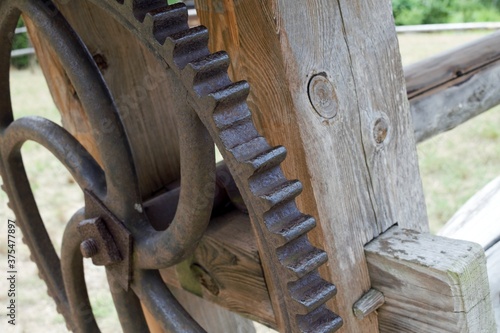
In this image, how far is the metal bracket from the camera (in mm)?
1232

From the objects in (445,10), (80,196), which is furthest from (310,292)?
(445,10)

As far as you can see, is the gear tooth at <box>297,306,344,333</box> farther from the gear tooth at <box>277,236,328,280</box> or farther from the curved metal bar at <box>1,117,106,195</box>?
the curved metal bar at <box>1,117,106,195</box>

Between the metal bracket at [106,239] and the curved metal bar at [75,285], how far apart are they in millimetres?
126

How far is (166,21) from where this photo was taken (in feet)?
3.06

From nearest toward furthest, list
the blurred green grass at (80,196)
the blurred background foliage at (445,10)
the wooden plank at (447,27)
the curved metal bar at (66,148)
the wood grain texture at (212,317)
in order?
the curved metal bar at (66,148), the wood grain texture at (212,317), the blurred green grass at (80,196), the wooden plank at (447,27), the blurred background foliage at (445,10)

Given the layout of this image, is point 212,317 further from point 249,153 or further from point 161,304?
point 249,153

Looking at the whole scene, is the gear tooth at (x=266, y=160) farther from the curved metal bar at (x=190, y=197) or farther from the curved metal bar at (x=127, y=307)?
the curved metal bar at (x=127, y=307)

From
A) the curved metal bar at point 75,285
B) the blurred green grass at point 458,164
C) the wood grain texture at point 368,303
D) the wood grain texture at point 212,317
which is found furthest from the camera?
the blurred green grass at point 458,164

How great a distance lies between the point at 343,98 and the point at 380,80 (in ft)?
0.28

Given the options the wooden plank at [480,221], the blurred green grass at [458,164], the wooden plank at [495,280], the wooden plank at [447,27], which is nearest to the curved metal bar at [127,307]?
the wooden plank at [495,280]

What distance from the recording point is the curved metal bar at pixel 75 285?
4.54 feet

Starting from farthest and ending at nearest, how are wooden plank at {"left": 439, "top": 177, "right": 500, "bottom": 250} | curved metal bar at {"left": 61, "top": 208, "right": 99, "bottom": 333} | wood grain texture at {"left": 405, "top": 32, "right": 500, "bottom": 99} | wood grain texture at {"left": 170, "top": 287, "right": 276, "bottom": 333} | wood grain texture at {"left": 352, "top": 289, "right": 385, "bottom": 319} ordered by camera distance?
wood grain texture at {"left": 405, "top": 32, "right": 500, "bottom": 99}, wooden plank at {"left": 439, "top": 177, "right": 500, "bottom": 250}, wood grain texture at {"left": 170, "top": 287, "right": 276, "bottom": 333}, curved metal bar at {"left": 61, "top": 208, "right": 99, "bottom": 333}, wood grain texture at {"left": 352, "top": 289, "right": 385, "bottom": 319}

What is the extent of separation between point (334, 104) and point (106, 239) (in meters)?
0.46

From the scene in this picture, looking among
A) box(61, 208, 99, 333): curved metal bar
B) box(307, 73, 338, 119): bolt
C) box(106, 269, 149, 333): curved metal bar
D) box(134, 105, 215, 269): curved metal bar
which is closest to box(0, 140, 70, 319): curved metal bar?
box(61, 208, 99, 333): curved metal bar
